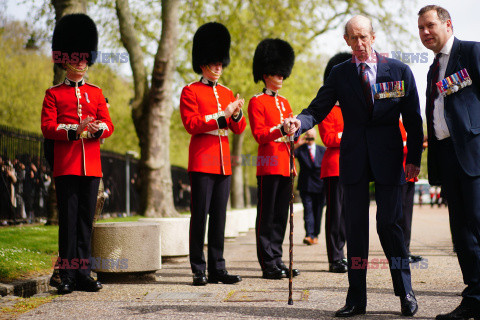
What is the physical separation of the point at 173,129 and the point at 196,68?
28265 mm

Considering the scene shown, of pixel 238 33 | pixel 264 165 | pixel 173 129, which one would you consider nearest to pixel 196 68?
pixel 264 165

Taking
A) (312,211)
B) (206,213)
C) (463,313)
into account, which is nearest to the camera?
(463,313)

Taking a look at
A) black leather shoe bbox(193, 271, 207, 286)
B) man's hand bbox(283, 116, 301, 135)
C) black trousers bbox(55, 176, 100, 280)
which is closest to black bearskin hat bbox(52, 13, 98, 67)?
black trousers bbox(55, 176, 100, 280)

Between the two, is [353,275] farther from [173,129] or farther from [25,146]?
[173,129]

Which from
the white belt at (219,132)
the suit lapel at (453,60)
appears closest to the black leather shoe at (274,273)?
the white belt at (219,132)

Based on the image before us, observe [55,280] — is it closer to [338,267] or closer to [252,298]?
[252,298]

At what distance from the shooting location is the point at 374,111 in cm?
494

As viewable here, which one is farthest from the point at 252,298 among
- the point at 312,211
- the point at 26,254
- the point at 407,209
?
the point at 312,211

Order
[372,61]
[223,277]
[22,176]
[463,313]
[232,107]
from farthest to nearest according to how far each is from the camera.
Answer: [22,176] → [223,277] → [232,107] → [372,61] → [463,313]

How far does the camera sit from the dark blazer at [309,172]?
1257 cm

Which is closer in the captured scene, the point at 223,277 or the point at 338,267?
the point at 223,277

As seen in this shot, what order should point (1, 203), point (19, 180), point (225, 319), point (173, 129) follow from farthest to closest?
point (173, 129)
point (19, 180)
point (1, 203)
point (225, 319)

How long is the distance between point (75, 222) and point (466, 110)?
11.6ft

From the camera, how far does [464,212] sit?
4812mm
